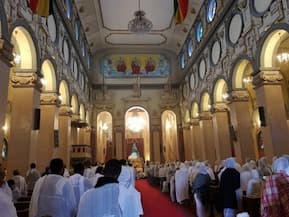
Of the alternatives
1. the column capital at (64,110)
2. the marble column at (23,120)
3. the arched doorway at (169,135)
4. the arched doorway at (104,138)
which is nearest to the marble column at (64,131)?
the column capital at (64,110)

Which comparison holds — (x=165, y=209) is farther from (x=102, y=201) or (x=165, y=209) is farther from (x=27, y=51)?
(x=27, y=51)

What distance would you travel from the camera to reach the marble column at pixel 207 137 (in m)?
16.9

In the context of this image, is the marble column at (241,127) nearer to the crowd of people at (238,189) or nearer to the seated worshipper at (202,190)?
the crowd of people at (238,189)

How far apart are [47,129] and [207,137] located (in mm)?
10030

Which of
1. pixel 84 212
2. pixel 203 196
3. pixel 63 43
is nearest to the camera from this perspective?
pixel 84 212

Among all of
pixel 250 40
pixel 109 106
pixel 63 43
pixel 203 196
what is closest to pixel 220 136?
pixel 250 40

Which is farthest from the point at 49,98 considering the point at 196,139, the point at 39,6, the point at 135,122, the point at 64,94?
the point at 135,122

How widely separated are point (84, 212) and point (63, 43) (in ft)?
42.7

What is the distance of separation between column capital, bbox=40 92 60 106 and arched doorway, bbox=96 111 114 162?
11.9 metres

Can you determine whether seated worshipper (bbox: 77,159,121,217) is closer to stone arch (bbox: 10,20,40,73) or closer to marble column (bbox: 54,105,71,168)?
stone arch (bbox: 10,20,40,73)

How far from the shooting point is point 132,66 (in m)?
24.7

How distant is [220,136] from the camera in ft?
47.3

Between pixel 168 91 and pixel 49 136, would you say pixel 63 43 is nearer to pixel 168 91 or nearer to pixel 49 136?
pixel 49 136

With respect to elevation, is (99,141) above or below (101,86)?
below
